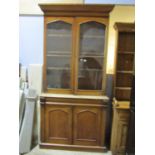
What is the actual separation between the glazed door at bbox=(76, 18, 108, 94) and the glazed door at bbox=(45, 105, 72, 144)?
401 mm

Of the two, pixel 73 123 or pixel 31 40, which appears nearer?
pixel 73 123

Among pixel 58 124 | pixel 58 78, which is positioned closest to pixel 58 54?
pixel 58 78

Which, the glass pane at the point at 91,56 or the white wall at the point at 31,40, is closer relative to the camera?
the glass pane at the point at 91,56

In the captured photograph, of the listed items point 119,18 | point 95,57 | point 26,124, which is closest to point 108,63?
point 95,57

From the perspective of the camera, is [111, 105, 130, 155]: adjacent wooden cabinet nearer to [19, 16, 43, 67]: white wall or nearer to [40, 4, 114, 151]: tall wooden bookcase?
[40, 4, 114, 151]: tall wooden bookcase

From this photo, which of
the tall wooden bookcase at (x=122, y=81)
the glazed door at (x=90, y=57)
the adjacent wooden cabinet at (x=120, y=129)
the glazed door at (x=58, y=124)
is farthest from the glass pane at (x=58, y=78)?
the adjacent wooden cabinet at (x=120, y=129)

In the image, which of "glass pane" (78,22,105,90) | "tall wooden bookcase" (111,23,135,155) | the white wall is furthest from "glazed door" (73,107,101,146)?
the white wall

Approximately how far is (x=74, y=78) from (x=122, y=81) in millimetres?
750

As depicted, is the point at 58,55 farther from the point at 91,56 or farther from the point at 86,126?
the point at 86,126

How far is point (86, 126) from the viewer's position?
3.00 metres

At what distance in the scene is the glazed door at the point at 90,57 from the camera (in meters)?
3.00

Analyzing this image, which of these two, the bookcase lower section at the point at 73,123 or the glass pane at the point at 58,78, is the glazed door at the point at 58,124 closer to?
the bookcase lower section at the point at 73,123

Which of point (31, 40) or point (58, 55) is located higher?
point (31, 40)
